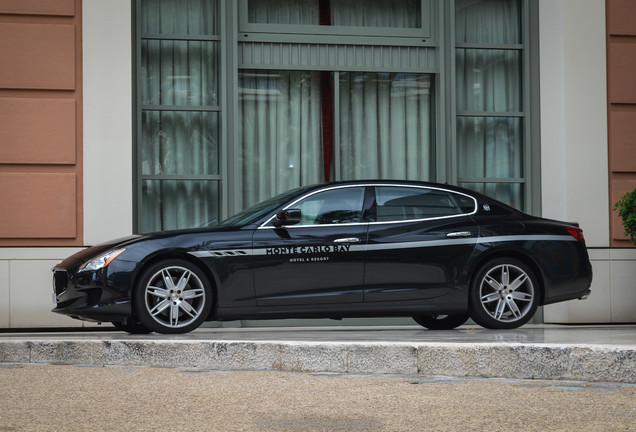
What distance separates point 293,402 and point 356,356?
1.46 metres

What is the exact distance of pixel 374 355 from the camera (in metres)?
7.23

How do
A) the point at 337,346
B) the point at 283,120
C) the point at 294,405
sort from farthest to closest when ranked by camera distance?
the point at 283,120
the point at 337,346
the point at 294,405

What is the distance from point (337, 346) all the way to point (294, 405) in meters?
1.59

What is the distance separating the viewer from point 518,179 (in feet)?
42.5

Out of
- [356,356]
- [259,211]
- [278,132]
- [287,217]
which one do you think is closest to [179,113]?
[278,132]

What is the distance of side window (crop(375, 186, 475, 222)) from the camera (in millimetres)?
9258

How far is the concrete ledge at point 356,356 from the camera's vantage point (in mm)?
6883

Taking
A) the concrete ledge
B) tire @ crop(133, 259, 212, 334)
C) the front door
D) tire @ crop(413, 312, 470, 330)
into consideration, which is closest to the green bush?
tire @ crop(413, 312, 470, 330)

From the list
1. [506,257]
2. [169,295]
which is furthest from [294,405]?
[506,257]

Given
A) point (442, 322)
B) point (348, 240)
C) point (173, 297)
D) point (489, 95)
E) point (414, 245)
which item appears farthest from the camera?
point (489, 95)

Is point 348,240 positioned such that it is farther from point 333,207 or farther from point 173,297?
point 173,297

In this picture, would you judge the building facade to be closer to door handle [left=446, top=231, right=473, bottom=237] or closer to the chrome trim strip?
the chrome trim strip

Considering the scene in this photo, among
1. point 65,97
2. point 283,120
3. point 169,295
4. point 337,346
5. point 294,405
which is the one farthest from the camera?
point 283,120

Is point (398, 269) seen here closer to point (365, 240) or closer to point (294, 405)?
point (365, 240)
